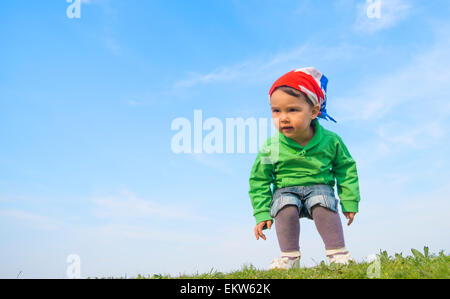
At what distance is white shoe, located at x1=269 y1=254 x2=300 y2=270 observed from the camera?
5664 millimetres

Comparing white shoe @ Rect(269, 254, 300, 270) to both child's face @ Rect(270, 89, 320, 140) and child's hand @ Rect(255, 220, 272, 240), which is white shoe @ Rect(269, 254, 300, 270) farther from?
child's face @ Rect(270, 89, 320, 140)

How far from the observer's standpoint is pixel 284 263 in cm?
570

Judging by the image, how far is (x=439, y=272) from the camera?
456 cm

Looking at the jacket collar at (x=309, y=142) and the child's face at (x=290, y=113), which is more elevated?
the child's face at (x=290, y=113)

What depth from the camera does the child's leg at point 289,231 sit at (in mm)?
5832

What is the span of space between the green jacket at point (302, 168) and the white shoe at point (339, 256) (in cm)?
61

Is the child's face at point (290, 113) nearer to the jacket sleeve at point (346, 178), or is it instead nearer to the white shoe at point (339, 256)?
the jacket sleeve at point (346, 178)

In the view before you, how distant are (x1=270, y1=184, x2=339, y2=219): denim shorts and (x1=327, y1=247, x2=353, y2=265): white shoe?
517 mm

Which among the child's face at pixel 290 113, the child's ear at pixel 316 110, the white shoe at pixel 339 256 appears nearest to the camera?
the white shoe at pixel 339 256

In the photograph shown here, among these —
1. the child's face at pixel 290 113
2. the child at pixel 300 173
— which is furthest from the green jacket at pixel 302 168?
the child's face at pixel 290 113

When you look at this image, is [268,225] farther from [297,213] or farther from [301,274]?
[301,274]
